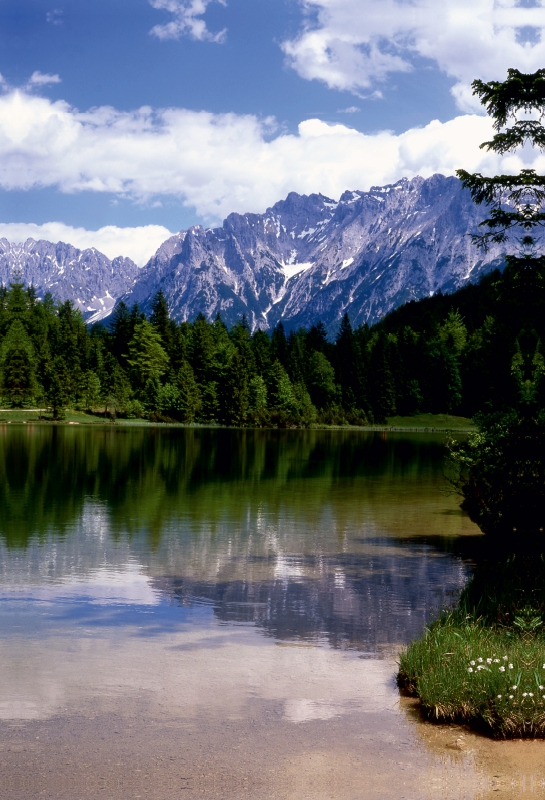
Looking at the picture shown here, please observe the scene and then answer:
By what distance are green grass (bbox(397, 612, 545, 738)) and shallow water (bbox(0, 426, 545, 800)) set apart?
0.33 metres

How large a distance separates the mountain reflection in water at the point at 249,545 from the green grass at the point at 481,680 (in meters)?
2.62

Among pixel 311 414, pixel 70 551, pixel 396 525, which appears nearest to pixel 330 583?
pixel 70 551

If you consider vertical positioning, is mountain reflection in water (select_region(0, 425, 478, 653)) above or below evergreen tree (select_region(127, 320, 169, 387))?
below

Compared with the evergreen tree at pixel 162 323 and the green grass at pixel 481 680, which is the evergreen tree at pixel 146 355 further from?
the green grass at pixel 481 680

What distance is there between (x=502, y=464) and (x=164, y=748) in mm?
17202

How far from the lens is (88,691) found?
46.2 ft

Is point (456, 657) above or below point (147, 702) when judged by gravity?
above

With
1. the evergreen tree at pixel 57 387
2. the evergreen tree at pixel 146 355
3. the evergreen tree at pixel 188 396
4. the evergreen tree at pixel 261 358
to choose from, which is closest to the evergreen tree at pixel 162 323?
the evergreen tree at pixel 146 355

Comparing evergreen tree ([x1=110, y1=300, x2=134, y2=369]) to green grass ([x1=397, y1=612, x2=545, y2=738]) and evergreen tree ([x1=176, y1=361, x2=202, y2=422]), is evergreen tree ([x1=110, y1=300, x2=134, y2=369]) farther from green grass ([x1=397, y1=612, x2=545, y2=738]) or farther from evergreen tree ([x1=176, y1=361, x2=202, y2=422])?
green grass ([x1=397, y1=612, x2=545, y2=738])

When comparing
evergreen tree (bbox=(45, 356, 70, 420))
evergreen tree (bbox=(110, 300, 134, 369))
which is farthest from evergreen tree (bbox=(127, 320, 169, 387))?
evergreen tree (bbox=(45, 356, 70, 420))

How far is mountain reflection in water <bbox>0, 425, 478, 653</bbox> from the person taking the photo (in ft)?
66.9

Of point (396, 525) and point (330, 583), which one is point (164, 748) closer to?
point (330, 583)

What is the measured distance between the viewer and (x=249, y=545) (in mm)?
28859

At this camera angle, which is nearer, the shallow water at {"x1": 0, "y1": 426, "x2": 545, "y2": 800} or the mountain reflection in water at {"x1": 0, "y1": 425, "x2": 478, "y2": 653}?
the shallow water at {"x1": 0, "y1": 426, "x2": 545, "y2": 800}
